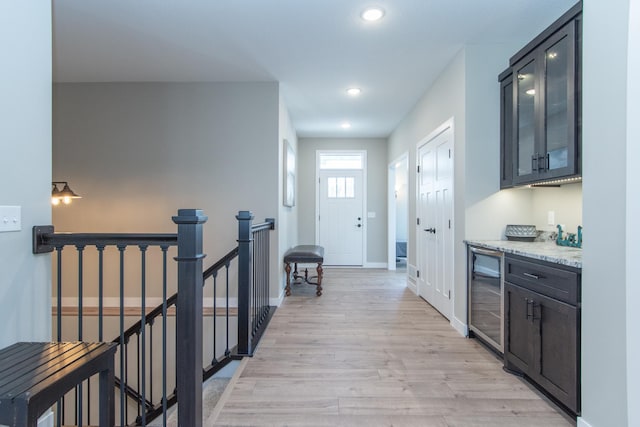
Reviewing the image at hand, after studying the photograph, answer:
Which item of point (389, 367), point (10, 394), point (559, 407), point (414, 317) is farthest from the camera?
point (414, 317)

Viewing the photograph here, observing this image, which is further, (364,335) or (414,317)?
(414,317)

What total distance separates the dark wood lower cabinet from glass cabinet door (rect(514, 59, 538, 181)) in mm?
780

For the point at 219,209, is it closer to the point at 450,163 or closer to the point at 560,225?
the point at 450,163

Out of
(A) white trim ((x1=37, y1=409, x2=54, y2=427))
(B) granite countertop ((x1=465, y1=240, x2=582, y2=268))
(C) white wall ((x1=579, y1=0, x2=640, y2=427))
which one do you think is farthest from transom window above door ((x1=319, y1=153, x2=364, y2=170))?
(A) white trim ((x1=37, y1=409, x2=54, y2=427))

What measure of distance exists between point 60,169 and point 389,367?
163 inches

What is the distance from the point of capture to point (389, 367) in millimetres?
2391

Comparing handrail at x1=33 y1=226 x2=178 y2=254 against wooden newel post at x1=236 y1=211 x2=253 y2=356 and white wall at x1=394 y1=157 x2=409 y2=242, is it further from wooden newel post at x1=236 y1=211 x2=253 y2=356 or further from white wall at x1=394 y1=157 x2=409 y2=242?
white wall at x1=394 y1=157 x2=409 y2=242

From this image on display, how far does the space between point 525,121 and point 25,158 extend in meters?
3.07

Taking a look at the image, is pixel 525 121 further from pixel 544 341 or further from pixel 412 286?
pixel 412 286

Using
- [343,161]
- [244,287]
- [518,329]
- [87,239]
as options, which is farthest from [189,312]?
[343,161]

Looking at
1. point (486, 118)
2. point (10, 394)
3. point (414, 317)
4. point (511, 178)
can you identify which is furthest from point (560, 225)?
point (10, 394)

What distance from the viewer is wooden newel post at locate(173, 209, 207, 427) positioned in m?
1.42

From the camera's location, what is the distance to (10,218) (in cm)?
141

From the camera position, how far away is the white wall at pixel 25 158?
1391mm
